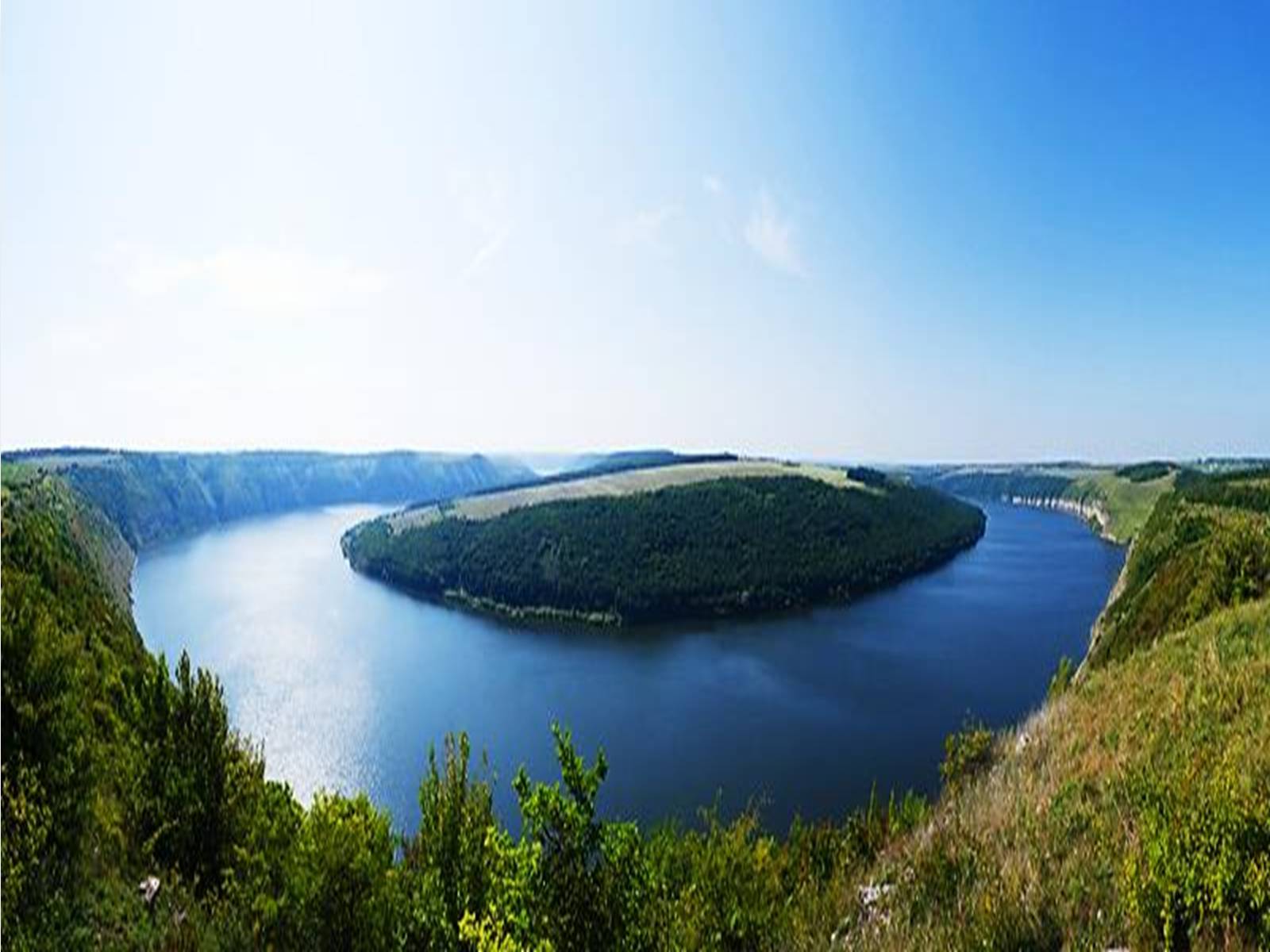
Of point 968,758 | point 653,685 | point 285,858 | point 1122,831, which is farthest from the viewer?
point 653,685

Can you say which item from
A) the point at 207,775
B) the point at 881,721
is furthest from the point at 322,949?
the point at 881,721

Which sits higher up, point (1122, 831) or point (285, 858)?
point (1122, 831)

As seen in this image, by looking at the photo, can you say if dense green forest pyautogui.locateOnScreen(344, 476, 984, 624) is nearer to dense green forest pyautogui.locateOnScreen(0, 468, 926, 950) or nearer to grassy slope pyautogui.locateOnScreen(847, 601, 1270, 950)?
dense green forest pyautogui.locateOnScreen(0, 468, 926, 950)

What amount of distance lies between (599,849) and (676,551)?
411 feet

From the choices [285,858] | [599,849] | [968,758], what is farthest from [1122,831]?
[968,758]

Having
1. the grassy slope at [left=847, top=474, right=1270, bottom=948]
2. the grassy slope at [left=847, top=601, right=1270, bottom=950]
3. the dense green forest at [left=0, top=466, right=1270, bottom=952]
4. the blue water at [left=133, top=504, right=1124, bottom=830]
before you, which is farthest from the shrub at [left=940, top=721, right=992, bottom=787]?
the blue water at [left=133, top=504, right=1124, bottom=830]

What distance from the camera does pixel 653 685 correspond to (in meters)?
84.2

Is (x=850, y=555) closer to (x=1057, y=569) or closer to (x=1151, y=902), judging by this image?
(x=1057, y=569)

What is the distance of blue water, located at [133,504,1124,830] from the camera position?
60344 mm

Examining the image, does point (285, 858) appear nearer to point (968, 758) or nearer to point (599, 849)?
point (599, 849)

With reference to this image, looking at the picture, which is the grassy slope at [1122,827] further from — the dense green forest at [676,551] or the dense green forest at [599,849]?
the dense green forest at [676,551]

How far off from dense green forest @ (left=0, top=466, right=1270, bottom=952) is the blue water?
85.7ft

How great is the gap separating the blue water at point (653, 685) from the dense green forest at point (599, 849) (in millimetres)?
Result: 26120

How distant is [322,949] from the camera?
60.0 ft
